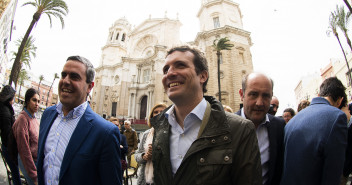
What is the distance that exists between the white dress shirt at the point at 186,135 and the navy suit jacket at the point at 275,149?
1.07 meters

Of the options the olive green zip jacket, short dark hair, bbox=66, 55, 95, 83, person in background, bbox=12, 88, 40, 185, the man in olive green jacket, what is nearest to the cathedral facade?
person in background, bbox=12, 88, 40, 185

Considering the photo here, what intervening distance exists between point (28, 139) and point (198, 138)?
11.5 ft

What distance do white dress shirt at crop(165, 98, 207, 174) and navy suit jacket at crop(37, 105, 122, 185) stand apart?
711mm

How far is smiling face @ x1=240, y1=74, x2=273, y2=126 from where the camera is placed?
210 cm

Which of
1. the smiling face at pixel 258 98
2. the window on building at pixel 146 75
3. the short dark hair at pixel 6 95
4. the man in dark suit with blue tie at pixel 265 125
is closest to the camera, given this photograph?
the man in dark suit with blue tie at pixel 265 125

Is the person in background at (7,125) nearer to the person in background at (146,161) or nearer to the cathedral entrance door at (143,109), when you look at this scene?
the person in background at (146,161)

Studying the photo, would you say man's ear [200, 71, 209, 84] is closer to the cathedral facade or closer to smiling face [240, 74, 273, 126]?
smiling face [240, 74, 273, 126]

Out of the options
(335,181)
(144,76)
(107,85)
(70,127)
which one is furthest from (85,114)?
(107,85)

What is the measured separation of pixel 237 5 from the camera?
2827 centimetres

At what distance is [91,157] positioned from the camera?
1714 mm

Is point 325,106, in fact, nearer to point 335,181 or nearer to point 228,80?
point 335,181

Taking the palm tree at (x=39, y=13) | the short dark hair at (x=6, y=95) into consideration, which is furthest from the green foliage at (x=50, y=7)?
the short dark hair at (x=6, y=95)

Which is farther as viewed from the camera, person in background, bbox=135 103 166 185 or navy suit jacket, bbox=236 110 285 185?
person in background, bbox=135 103 166 185

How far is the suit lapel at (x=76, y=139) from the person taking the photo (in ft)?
5.55
